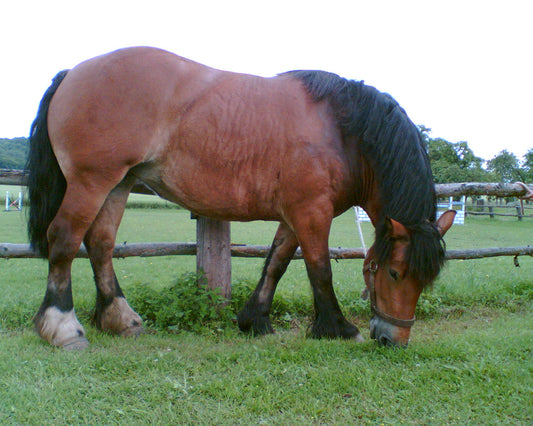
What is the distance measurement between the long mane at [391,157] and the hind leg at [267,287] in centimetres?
94

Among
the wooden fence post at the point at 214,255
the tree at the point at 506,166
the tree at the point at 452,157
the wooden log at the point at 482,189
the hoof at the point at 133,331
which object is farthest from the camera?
the tree at the point at 452,157

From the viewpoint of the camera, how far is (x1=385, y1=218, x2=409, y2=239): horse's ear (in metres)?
3.16

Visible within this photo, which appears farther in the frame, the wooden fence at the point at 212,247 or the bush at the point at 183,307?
the wooden fence at the point at 212,247

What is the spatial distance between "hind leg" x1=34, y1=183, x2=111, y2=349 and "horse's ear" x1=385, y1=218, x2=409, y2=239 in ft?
7.31

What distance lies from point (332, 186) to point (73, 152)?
2056mm

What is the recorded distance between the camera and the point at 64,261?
10.9 feet

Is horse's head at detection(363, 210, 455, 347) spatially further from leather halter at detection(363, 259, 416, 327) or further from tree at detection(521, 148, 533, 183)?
tree at detection(521, 148, 533, 183)

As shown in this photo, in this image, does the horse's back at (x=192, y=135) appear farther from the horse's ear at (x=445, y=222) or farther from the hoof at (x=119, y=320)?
the hoof at (x=119, y=320)

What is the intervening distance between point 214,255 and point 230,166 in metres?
1.27

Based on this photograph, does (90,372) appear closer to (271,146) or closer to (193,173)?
(193,173)

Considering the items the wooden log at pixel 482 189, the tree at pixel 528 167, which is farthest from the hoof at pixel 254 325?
the tree at pixel 528 167

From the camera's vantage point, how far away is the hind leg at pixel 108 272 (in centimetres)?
368

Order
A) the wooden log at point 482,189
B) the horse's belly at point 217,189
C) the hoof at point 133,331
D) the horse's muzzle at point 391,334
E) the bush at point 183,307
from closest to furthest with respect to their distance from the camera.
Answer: the horse's muzzle at point 391,334
the horse's belly at point 217,189
the hoof at point 133,331
the bush at point 183,307
the wooden log at point 482,189

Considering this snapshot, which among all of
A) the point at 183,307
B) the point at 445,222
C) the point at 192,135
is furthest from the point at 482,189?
the point at 183,307
